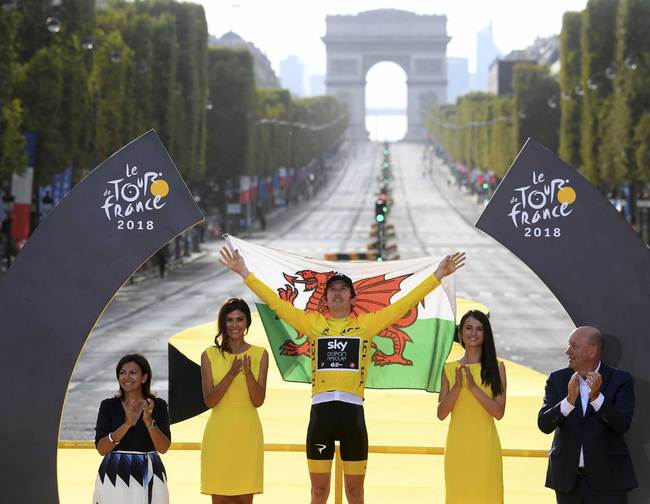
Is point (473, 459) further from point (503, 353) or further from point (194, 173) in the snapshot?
point (194, 173)

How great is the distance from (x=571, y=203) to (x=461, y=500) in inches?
98.8

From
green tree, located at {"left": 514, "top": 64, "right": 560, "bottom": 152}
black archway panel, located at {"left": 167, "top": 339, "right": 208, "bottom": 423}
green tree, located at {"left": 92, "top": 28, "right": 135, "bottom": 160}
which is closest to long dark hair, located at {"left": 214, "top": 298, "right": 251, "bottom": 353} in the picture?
black archway panel, located at {"left": 167, "top": 339, "right": 208, "bottom": 423}

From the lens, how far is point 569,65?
8156 centimetres

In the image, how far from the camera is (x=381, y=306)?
1203 cm

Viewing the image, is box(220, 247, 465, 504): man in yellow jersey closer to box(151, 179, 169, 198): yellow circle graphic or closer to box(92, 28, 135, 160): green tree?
box(151, 179, 169, 198): yellow circle graphic

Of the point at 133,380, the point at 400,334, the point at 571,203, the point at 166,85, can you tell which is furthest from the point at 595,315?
the point at 166,85

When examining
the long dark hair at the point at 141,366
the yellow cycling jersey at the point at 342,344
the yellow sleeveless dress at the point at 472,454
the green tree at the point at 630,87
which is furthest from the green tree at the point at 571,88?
the long dark hair at the point at 141,366

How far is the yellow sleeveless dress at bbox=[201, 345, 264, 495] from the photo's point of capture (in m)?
10.0

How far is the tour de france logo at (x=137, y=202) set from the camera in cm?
1107

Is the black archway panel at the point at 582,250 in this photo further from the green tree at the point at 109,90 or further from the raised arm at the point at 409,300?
the green tree at the point at 109,90

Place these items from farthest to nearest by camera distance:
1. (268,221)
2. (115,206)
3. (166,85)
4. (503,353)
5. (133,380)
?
1. (268,221)
2. (166,85)
3. (503,353)
4. (115,206)
5. (133,380)

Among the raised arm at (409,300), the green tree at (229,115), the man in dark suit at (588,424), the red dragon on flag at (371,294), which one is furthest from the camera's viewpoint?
the green tree at (229,115)

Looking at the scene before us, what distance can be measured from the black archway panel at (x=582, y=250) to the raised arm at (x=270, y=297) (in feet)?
4.85

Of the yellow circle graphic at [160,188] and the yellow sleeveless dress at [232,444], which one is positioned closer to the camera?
the yellow sleeveless dress at [232,444]
